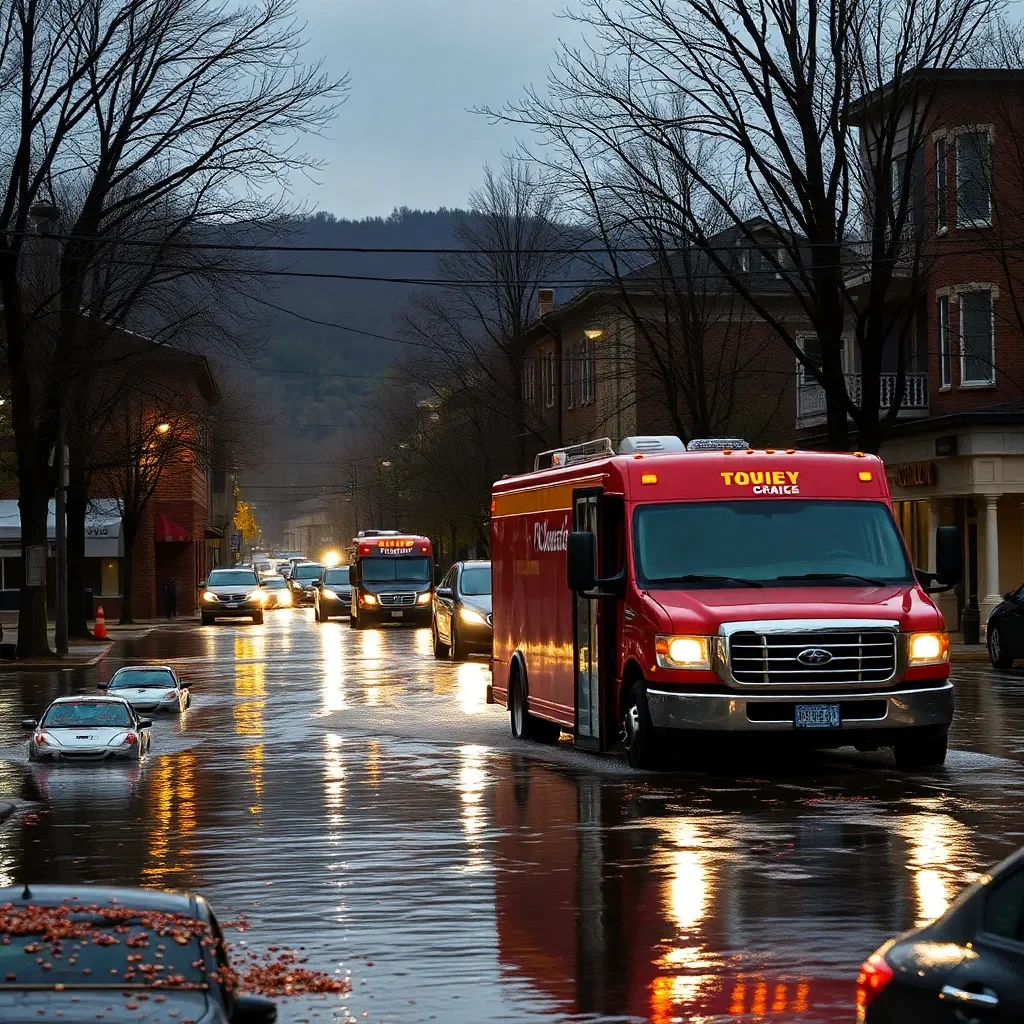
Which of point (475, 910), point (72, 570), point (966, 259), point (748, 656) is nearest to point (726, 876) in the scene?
point (475, 910)

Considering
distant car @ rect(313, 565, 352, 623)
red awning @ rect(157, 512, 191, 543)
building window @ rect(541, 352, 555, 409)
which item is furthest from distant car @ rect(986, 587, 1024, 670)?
red awning @ rect(157, 512, 191, 543)

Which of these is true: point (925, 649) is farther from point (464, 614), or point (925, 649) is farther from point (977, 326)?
point (977, 326)

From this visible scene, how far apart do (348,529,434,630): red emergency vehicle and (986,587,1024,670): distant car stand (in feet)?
90.8

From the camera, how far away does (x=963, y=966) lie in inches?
187

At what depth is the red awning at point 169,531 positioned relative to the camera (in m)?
77.4

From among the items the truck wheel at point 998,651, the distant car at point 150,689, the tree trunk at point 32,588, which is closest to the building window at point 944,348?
the truck wheel at point 998,651

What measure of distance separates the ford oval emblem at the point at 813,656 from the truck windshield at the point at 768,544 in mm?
1192

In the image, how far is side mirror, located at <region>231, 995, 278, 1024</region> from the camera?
18.7ft

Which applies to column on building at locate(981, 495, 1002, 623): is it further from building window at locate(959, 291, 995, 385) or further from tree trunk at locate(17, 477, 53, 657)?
tree trunk at locate(17, 477, 53, 657)

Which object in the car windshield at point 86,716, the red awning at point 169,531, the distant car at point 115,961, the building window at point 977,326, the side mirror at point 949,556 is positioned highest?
the building window at point 977,326

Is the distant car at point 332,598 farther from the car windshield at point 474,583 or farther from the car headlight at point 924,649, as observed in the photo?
the car headlight at point 924,649

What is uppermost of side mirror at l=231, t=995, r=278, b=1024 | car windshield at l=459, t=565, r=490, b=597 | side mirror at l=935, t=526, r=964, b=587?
side mirror at l=935, t=526, r=964, b=587

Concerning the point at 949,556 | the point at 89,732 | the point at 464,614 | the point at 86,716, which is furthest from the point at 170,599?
the point at 949,556

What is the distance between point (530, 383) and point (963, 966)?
214 ft
